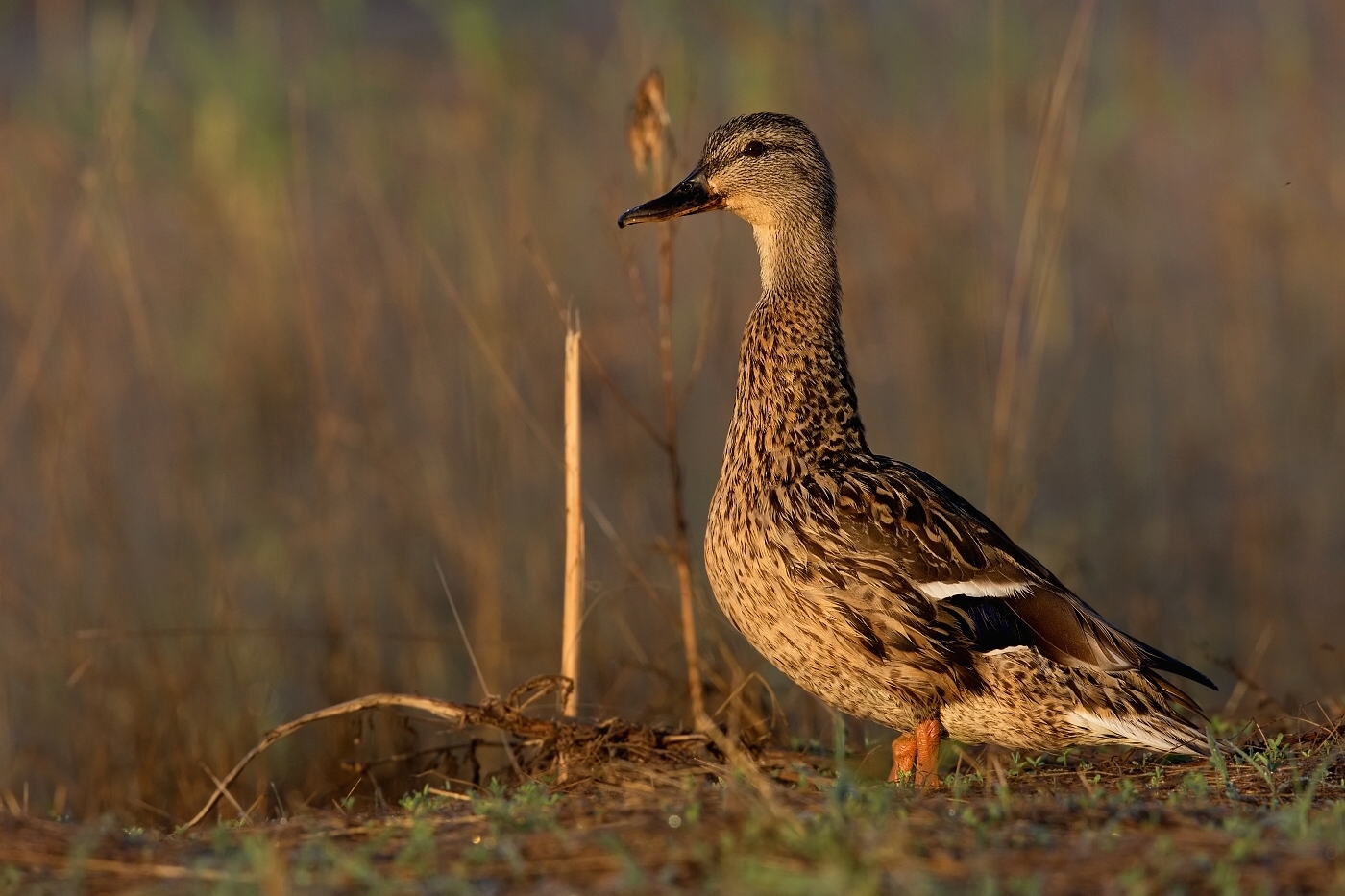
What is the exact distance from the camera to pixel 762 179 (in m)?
5.05

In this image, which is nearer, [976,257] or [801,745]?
[801,745]

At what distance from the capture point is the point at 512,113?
7496 millimetres

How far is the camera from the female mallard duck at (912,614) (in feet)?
13.3

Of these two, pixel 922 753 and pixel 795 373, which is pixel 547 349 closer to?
pixel 795 373

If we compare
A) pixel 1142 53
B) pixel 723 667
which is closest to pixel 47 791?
pixel 723 667

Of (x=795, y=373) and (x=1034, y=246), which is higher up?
(x=1034, y=246)

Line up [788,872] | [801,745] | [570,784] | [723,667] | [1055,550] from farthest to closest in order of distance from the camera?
[1055,550] → [723,667] → [801,745] → [570,784] → [788,872]

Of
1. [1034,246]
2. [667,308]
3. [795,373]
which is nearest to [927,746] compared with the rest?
[795,373]

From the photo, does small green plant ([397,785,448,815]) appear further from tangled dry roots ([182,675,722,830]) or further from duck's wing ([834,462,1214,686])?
duck's wing ([834,462,1214,686])

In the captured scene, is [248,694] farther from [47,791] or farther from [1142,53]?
[1142,53]

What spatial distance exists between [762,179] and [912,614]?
64.4 inches

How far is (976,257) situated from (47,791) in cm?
415

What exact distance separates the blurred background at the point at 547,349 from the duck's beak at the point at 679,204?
183 mm

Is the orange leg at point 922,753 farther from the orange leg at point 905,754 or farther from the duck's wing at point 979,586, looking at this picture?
the duck's wing at point 979,586
